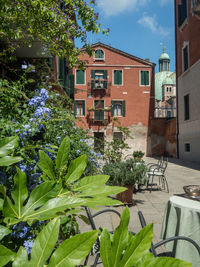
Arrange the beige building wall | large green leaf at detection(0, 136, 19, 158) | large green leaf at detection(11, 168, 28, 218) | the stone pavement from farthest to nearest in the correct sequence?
the beige building wall → the stone pavement → large green leaf at detection(0, 136, 19, 158) → large green leaf at detection(11, 168, 28, 218)

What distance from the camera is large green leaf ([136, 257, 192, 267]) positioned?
14.2 inches

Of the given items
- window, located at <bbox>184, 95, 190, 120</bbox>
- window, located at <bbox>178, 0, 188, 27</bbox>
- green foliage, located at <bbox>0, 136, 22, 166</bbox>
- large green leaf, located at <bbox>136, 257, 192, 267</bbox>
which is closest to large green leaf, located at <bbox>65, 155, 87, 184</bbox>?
green foliage, located at <bbox>0, 136, 22, 166</bbox>

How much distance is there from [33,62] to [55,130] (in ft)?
17.5

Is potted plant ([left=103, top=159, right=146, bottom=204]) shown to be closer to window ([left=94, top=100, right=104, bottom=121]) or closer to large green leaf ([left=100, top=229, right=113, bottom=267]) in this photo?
large green leaf ([left=100, top=229, right=113, bottom=267])

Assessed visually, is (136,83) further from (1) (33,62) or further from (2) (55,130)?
(2) (55,130)

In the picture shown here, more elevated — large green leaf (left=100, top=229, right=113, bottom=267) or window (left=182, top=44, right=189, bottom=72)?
window (left=182, top=44, right=189, bottom=72)

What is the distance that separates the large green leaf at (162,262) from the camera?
36 centimetres

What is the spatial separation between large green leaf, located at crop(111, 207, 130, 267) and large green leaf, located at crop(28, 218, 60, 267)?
0.35 ft

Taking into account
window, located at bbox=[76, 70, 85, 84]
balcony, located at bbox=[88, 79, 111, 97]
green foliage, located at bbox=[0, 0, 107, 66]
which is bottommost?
green foliage, located at bbox=[0, 0, 107, 66]

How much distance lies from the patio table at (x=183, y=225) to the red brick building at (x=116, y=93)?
17764 millimetres

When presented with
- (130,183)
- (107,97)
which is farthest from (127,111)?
(130,183)

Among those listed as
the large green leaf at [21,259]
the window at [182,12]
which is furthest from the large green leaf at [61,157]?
the window at [182,12]

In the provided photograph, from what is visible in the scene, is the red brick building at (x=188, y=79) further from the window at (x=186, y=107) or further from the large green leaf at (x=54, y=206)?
the large green leaf at (x=54, y=206)

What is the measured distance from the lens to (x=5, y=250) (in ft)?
1.16
